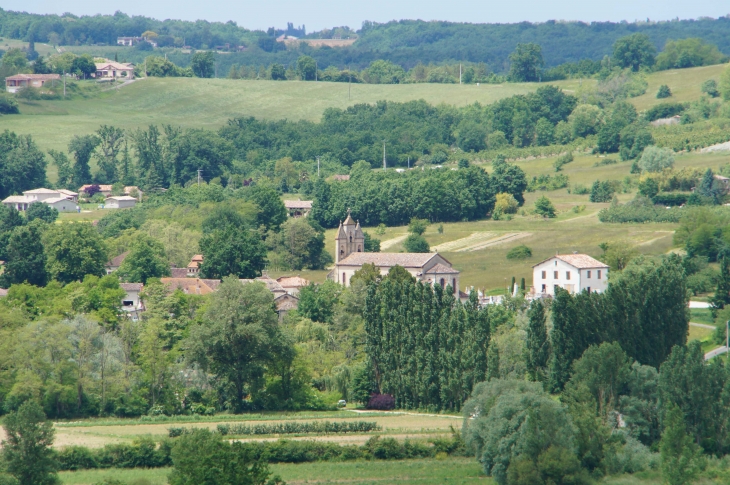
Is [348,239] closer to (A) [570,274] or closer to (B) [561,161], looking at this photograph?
(A) [570,274]

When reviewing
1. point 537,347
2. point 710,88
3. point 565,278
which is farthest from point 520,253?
point 710,88

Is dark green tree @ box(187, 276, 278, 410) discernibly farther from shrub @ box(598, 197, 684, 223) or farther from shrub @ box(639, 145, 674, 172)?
shrub @ box(639, 145, 674, 172)

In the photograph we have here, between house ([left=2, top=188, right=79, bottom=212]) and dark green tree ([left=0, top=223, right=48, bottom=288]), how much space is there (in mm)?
39070

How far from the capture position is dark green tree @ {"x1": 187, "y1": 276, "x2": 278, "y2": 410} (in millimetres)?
63000

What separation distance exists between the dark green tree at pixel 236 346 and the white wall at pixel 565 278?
94.4 ft

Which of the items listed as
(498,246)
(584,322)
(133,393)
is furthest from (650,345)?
(498,246)

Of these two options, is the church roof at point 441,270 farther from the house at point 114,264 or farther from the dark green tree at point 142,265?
the house at point 114,264

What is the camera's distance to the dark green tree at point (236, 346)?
6300 centimetres

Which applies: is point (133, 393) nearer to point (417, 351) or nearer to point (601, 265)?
point (417, 351)

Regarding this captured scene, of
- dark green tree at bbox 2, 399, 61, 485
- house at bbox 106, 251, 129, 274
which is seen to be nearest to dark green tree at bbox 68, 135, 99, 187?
house at bbox 106, 251, 129, 274

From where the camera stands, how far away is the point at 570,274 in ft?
289

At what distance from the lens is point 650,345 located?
61969mm

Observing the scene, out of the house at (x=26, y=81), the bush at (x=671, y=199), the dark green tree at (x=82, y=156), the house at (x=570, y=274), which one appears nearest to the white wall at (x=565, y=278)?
the house at (x=570, y=274)

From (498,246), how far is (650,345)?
43783mm
